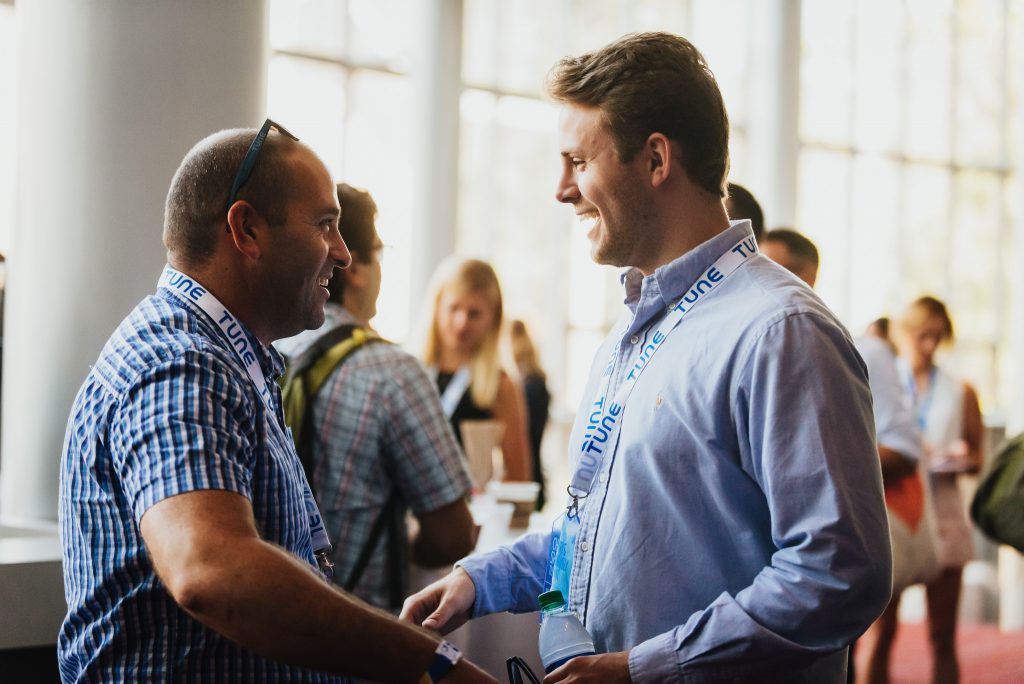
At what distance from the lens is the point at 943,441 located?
620 centimetres

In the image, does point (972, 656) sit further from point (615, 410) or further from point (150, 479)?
point (150, 479)

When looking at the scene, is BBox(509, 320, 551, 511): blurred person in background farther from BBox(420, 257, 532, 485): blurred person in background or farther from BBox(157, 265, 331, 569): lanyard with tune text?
BBox(157, 265, 331, 569): lanyard with tune text

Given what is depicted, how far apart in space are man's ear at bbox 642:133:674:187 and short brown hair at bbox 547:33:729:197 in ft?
0.03

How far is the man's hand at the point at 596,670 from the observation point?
56.2 inches

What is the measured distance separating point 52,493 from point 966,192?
11.7 m

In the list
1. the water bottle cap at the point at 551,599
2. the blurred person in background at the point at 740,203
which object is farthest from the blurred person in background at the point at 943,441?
the water bottle cap at the point at 551,599

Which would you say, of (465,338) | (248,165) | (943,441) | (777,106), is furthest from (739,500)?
(777,106)

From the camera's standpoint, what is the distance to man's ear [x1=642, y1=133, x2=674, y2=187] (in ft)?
5.30

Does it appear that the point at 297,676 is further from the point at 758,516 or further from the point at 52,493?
the point at 52,493

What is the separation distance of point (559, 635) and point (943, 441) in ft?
17.4

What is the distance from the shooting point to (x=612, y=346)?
1852mm

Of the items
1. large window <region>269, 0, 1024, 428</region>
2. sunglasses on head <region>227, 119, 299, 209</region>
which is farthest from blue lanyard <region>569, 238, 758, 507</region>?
large window <region>269, 0, 1024, 428</region>

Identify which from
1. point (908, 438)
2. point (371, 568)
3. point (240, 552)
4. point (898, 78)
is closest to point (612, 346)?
point (240, 552)

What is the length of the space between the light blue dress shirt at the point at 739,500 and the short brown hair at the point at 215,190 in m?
0.59
